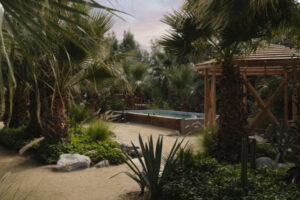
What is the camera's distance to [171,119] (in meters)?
12.3

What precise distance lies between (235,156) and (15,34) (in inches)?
203

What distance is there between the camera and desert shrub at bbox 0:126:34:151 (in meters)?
7.60

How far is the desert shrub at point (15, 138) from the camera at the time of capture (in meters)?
7.60

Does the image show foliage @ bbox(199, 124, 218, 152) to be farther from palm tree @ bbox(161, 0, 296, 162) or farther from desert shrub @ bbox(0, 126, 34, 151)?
desert shrub @ bbox(0, 126, 34, 151)

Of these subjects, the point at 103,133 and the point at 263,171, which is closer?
the point at 263,171

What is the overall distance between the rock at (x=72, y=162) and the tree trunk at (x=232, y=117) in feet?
9.41

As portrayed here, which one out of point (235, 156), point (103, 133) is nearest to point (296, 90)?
point (235, 156)

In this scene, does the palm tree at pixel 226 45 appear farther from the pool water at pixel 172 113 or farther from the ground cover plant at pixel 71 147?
the pool water at pixel 172 113

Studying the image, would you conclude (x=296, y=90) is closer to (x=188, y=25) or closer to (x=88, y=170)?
(x=188, y=25)

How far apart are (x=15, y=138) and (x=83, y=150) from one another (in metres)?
2.34

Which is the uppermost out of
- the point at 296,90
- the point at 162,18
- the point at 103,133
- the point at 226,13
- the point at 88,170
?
the point at 162,18

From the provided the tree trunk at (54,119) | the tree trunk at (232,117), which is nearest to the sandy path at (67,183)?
the tree trunk at (54,119)

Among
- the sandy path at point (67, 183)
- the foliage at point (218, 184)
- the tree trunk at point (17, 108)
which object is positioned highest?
the tree trunk at point (17, 108)

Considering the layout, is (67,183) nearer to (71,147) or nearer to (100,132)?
(71,147)
